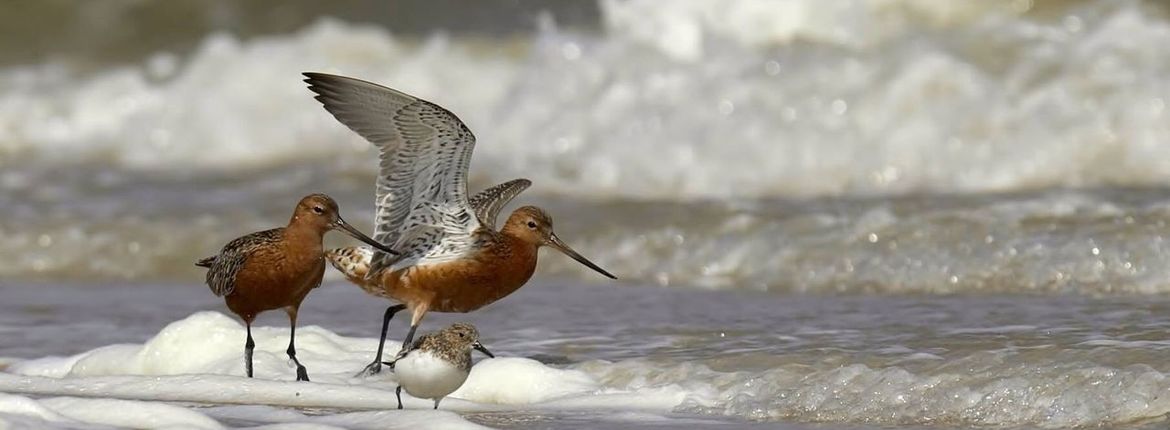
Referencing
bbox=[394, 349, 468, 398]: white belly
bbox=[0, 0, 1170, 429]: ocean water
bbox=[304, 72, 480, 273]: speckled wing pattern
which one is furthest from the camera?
bbox=[304, 72, 480, 273]: speckled wing pattern

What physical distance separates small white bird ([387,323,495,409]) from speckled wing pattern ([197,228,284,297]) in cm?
95

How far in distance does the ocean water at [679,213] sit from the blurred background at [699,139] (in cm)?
3

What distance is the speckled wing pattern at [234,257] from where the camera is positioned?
21.6 ft

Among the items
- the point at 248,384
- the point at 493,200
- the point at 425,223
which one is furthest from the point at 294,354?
the point at 493,200

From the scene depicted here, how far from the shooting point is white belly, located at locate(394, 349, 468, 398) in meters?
5.70

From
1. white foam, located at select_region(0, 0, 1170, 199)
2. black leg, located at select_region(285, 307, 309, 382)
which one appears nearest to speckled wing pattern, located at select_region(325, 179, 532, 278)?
black leg, located at select_region(285, 307, 309, 382)

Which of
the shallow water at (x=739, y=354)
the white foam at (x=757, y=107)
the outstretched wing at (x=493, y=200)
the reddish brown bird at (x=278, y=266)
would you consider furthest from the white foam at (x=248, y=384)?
the white foam at (x=757, y=107)

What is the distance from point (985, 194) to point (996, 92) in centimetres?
148

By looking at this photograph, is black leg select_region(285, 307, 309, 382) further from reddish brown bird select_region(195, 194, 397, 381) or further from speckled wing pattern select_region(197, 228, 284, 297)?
speckled wing pattern select_region(197, 228, 284, 297)

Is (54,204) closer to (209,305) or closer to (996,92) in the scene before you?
(209,305)

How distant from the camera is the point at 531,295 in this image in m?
8.85

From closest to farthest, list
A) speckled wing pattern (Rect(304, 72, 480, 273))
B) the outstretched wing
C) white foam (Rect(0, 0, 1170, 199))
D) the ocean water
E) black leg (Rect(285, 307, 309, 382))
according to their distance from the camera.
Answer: the ocean water → black leg (Rect(285, 307, 309, 382)) → speckled wing pattern (Rect(304, 72, 480, 273)) → the outstretched wing → white foam (Rect(0, 0, 1170, 199))

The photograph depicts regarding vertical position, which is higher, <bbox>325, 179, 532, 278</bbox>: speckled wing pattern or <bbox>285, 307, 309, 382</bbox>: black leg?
<bbox>325, 179, 532, 278</bbox>: speckled wing pattern

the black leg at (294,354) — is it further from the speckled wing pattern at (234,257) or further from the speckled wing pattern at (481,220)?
the speckled wing pattern at (481,220)
